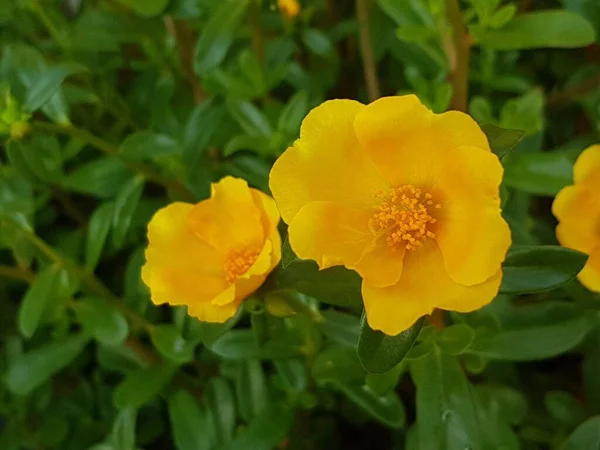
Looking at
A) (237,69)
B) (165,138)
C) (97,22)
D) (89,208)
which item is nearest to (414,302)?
(165,138)

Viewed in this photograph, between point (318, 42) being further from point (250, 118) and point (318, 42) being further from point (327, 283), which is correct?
point (327, 283)

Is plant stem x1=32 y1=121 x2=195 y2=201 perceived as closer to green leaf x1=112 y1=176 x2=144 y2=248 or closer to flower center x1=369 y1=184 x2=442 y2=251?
green leaf x1=112 y1=176 x2=144 y2=248

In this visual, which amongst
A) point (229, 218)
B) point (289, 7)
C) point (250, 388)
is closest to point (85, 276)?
point (250, 388)

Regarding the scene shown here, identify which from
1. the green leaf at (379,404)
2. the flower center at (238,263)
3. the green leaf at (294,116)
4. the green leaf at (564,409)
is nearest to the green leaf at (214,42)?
the green leaf at (294,116)

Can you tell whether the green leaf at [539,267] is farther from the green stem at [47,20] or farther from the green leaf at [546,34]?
the green stem at [47,20]

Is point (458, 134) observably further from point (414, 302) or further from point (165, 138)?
point (165, 138)

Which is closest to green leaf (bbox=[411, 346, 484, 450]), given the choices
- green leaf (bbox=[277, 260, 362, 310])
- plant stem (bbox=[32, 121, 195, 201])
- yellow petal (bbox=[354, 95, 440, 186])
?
green leaf (bbox=[277, 260, 362, 310])
